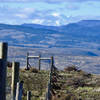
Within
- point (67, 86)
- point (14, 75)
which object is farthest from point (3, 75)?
point (67, 86)

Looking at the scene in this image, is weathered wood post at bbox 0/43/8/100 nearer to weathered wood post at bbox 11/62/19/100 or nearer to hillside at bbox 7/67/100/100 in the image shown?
weathered wood post at bbox 11/62/19/100

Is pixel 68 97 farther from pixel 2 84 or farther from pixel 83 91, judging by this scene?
pixel 2 84

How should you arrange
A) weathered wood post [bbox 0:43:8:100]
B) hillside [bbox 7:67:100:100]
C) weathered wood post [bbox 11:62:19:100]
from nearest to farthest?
weathered wood post [bbox 0:43:8:100] < weathered wood post [bbox 11:62:19:100] < hillside [bbox 7:67:100:100]

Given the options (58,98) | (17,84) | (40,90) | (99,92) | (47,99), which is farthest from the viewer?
(99,92)

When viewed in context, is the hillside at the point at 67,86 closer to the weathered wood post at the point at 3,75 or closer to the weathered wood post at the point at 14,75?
the weathered wood post at the point at 14,75

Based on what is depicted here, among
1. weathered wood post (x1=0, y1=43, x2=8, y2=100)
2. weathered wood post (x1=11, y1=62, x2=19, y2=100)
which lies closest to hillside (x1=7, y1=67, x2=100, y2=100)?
weathered wood post (x1=11, y1=62, x2=19, y2=100)

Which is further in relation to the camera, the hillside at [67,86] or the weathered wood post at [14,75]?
the hillside at [67,86]

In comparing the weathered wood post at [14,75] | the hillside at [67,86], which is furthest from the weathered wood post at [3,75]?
the hillside at [67,86]

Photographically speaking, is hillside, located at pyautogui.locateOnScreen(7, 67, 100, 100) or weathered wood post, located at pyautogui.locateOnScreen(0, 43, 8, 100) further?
hillside, located at pyautogui.locateOnScreen(7, 67, 100, 100)

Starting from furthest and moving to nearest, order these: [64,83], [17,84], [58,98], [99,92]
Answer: [64,83], [99,92], [58,98], [17,84]

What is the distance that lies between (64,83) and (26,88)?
4512 millimetres

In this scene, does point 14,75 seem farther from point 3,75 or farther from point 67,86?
point 67,86

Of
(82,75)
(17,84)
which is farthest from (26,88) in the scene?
(17,84)

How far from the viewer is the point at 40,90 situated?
20.8 metres
